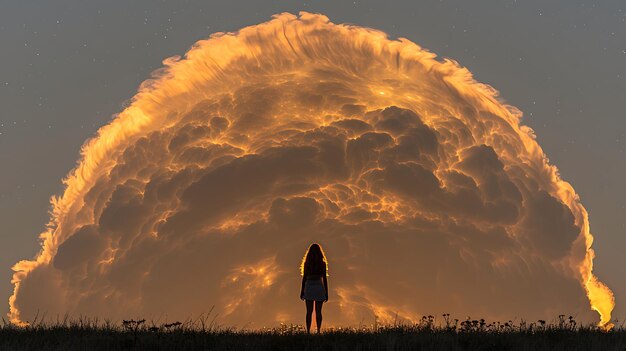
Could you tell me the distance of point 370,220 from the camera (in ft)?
133

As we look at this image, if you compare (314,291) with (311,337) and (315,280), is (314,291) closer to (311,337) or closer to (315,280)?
(315,280)

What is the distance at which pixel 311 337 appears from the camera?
15.5 m

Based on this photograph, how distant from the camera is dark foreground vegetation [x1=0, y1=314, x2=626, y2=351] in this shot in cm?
1470

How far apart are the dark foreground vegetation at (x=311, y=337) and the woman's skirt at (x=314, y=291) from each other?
1.25 m

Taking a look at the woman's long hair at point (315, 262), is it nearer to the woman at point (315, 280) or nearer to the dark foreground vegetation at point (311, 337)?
the woman at point (315, 280)

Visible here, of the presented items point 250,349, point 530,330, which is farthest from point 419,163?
point 250,349

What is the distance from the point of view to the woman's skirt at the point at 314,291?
18.6 metres

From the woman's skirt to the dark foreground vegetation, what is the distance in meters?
1.25

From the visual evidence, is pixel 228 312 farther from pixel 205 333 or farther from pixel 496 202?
pixel 205 333

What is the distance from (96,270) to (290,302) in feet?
34.6

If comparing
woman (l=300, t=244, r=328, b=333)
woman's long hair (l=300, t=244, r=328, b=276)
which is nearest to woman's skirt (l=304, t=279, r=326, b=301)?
woman (l=300, t=244, r=328, b=333)

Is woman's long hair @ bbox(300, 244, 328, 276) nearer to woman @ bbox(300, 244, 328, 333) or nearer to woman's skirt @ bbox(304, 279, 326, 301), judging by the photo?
woman @ bbox(300, 244, 328, 333)

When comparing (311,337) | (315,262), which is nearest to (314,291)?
(315,262)

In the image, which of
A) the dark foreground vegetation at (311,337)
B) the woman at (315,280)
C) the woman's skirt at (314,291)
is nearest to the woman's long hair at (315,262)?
the woman at (315,280)
